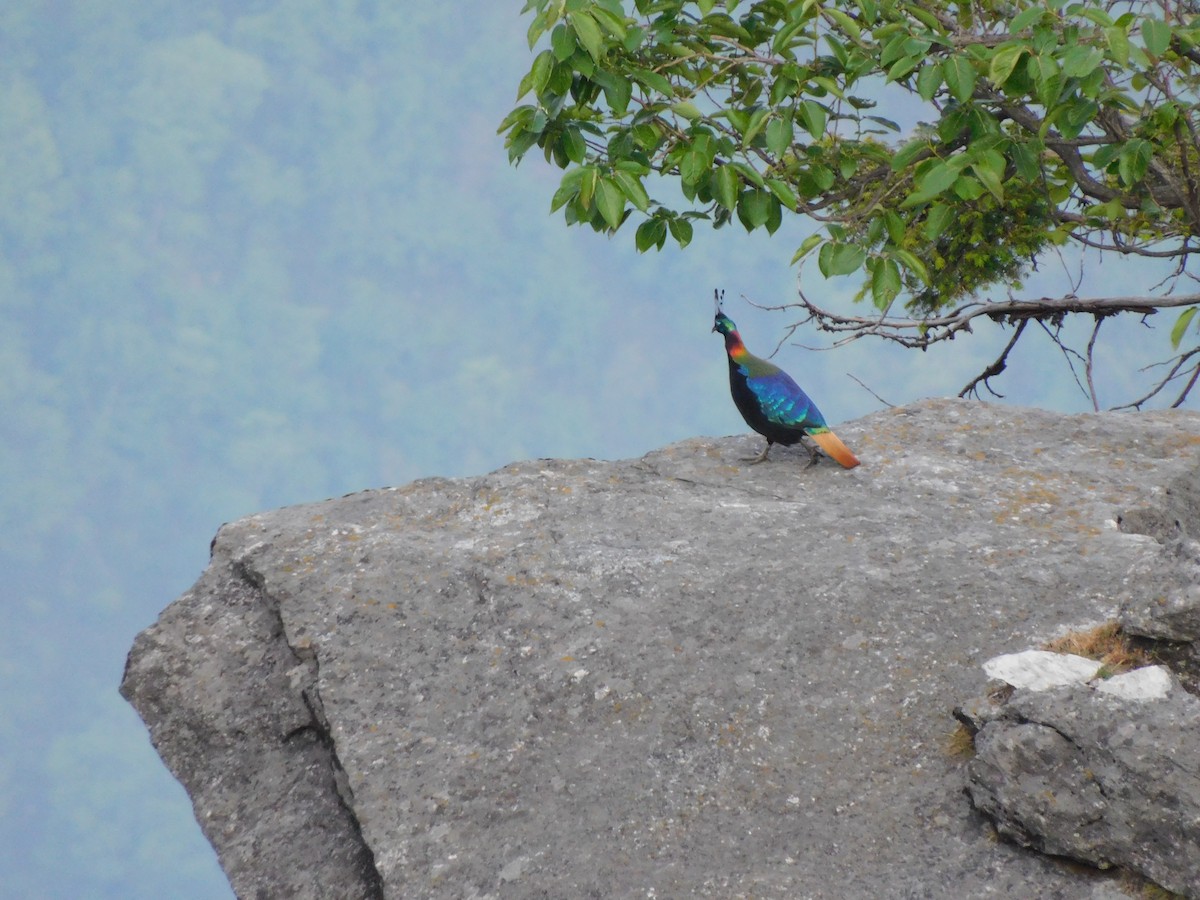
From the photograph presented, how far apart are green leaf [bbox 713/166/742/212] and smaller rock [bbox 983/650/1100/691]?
12.9ft

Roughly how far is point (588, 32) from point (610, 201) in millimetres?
980

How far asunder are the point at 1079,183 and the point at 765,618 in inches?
225

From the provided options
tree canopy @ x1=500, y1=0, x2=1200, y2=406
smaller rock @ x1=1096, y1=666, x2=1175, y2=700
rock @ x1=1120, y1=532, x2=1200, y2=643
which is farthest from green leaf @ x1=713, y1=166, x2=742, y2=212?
smaller rock @ x1=1096, y1=666, x2=1175, y2=700

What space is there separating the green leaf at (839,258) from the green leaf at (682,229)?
1.10 metres

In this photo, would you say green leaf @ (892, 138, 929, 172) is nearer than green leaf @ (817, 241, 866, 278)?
No

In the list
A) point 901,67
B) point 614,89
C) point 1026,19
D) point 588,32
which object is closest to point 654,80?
A: point 614,89

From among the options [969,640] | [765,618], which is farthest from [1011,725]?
[765,618]

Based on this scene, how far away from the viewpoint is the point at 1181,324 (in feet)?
30.7

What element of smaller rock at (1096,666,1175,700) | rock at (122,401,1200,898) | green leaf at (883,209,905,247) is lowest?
smaller rock at (1096,666,1175,700)

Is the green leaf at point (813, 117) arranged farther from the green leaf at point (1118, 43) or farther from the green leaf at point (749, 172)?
the green leaf at point (1118, 43)

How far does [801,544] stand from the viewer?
642cm

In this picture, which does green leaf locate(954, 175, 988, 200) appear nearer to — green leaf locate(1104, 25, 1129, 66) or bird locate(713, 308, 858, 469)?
green leaf locate(1104, 25, 1129, 66)

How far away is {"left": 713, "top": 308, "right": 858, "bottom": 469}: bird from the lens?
7.41m

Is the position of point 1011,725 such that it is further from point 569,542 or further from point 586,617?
point 569,542
